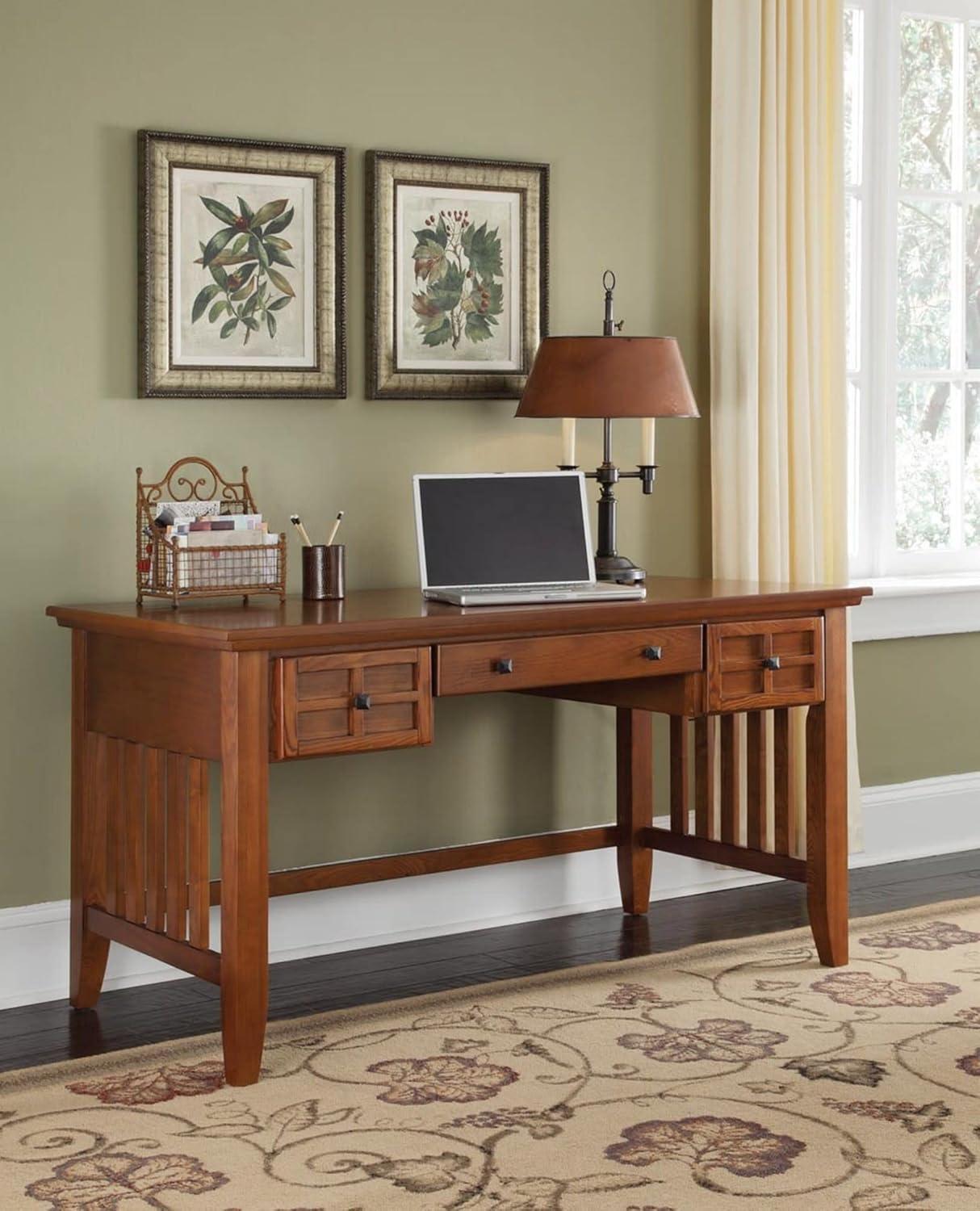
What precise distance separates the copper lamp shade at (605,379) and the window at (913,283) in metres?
1.06

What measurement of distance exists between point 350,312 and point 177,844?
1187 millimetres

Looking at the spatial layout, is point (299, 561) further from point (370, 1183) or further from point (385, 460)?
point (370, 1183)

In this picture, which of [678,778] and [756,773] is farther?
[678,778]

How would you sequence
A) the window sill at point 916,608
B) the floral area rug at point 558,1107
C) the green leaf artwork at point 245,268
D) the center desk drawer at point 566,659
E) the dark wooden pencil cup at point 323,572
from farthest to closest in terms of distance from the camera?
the window sill at point 916,608, the green leaf artwork at point 245,268, the dark wooden pencil cup at point 323,572, the center desk drawer at point 566,659, the floral area rug at point 558,1107

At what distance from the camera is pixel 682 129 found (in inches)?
156

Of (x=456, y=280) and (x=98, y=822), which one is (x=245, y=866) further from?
(x=456, y=280)

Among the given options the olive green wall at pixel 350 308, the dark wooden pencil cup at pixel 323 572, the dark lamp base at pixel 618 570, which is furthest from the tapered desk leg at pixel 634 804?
the dark wooden pencil cup at pixel 323 572

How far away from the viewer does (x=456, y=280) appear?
3.65 m

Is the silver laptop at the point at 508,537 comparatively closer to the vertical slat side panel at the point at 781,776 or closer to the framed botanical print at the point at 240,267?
the framed botanical print at the point at 240,267

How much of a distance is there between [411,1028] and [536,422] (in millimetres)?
1405

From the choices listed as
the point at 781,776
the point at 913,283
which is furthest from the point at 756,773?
the point at 913,283

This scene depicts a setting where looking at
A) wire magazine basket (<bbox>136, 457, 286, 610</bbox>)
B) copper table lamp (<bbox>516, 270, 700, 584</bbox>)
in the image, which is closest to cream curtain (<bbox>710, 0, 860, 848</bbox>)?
copper table lamp (<bbox>516, 270, 700, 584</bbox>)

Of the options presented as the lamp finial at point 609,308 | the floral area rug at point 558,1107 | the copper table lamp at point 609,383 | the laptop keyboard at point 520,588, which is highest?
the lamp finial at point 609,308

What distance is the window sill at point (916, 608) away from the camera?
4348 mm
